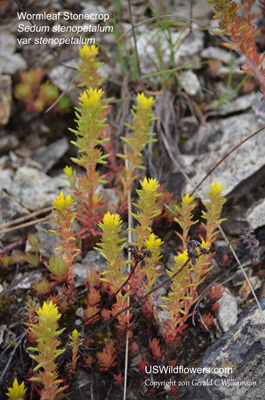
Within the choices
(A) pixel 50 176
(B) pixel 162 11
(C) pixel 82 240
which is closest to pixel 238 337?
(C) pixel 82 240

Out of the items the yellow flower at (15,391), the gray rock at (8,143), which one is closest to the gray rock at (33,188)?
the gray rock at (8,143)

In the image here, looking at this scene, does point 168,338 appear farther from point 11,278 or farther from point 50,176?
point 50,176

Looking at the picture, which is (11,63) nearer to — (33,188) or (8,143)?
(8,143)

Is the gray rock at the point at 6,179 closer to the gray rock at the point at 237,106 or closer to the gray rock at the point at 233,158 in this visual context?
the gray rock at the point at 233,158

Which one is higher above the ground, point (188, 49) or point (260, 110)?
point (188, 49)

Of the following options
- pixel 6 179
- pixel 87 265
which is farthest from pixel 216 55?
pixel 87 265
